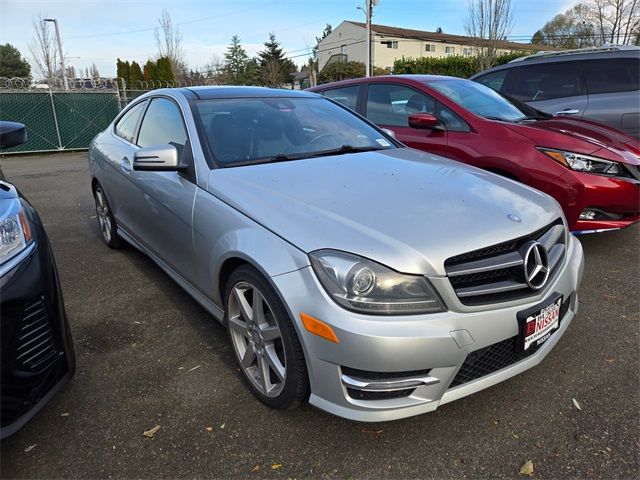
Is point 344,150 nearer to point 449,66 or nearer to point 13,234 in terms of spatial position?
point 13,234

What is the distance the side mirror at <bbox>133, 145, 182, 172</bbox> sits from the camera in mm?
2631

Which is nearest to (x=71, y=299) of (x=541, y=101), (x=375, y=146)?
(x=375, y=146)

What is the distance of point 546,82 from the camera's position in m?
6.30

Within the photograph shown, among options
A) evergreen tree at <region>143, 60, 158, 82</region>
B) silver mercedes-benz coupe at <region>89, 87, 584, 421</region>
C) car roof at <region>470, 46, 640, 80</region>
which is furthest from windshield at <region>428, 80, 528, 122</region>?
evergreen tree at <region>143, 60, 158, 82</region>

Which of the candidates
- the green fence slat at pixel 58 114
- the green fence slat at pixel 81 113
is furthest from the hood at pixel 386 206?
the green fence slat at pixel 81 113

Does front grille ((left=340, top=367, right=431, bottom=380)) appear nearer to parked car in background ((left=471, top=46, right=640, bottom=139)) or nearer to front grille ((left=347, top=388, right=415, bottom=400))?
front grille ((left=347, top=388, right=415, bottom=400))

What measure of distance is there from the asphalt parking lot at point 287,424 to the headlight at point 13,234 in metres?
0.88

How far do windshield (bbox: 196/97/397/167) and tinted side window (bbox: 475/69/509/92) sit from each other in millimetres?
4157

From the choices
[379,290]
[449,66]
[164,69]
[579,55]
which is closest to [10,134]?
[379,290]

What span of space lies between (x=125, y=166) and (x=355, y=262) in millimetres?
2608

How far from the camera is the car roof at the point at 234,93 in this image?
10.6ft

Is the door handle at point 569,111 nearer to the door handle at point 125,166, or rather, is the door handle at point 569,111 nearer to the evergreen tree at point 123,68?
the door handle at point 125,166

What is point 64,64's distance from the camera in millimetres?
28453

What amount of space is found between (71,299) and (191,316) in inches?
41.7
